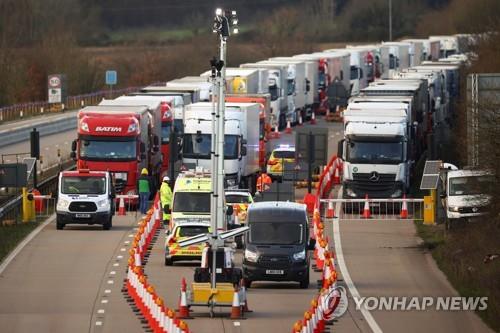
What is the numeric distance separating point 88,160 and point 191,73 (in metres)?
65.3

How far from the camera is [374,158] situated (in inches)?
2231

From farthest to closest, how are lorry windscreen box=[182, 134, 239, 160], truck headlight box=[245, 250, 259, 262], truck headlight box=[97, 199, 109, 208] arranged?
lorry windscreen box=[182, 134, 239, 160], truck headlight box=[97, 199, 109, 208], truck headlight box=[245, 250, 259, 262]

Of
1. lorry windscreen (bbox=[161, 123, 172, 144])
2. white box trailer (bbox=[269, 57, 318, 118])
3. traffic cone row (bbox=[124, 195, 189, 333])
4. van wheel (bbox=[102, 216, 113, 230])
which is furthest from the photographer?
white box trailer (bbox=[269, 57, 318, 118])

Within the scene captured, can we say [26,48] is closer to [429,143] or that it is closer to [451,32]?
[451,32]

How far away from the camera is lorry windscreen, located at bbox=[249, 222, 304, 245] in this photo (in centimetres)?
3928

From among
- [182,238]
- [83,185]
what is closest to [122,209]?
[83,185]

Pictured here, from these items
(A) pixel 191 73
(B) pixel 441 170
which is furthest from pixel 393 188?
(A) pixel 191 73

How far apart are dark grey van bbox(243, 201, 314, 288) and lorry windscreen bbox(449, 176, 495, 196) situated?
5057 mm

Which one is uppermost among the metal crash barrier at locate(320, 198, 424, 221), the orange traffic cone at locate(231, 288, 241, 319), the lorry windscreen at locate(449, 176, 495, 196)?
the lorry windscreen at locate(449, 176, 495, 196)

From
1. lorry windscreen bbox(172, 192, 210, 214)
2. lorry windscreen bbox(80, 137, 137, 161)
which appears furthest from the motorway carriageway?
lorry windscreen bbox(80, 137, 137, 161)

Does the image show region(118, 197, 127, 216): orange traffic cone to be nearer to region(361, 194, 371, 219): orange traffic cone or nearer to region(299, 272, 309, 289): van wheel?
region(361, 194, 371, 219): orange traffic cone

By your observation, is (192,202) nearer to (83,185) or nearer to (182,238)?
(182,238)

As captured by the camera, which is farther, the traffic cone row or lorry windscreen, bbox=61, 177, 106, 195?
lorry windscreen, bbox=61, 177, 106, 195

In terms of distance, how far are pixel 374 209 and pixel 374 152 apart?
1.90 m
